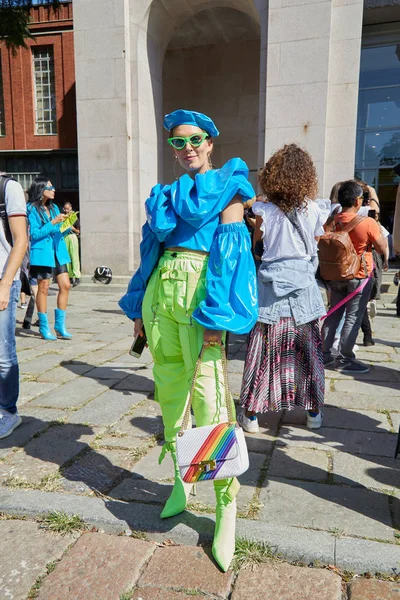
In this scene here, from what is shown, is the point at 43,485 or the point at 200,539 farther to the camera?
the point at 43,485

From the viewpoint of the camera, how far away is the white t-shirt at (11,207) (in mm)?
3047

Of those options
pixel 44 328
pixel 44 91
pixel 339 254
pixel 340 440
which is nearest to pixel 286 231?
pixel 339 254

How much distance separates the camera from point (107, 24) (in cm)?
1074

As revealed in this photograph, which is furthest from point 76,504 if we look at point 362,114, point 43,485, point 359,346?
point 362,114

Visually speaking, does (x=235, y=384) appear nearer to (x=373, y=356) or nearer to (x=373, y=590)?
(x=373, y=356)

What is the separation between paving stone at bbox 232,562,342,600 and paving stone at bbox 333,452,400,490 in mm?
784

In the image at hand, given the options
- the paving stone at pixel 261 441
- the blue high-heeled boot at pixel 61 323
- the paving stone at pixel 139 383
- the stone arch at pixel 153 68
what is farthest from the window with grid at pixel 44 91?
the paving stone at pixel 261 441

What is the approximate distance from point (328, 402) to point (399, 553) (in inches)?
78.5

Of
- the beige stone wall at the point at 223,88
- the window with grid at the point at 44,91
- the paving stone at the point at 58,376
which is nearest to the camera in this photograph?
the paving stone at the point at 58,376

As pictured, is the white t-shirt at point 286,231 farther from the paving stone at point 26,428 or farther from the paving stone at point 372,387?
the paving stone at point 26,428

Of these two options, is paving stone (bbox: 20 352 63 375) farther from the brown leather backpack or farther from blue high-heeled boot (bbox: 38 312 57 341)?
the brown leather backpack

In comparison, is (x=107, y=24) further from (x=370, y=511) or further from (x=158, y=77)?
(x=370, y=511)

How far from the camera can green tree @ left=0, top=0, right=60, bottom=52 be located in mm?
8820

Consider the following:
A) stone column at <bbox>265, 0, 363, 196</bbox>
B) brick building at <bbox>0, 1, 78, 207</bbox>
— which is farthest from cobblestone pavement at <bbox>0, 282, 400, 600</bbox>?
brick building at <bbox>0, 1, 78, 207</bbox>
